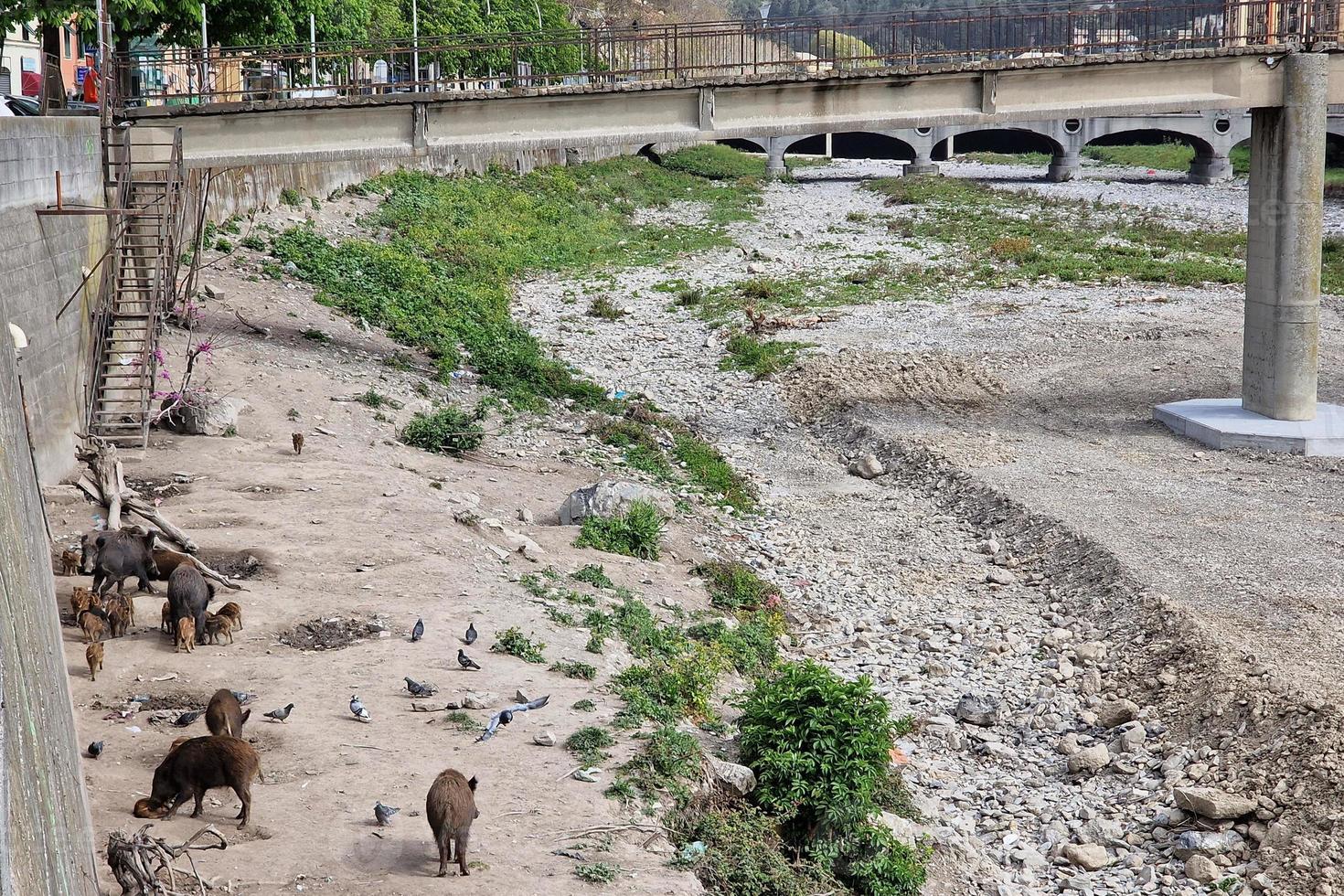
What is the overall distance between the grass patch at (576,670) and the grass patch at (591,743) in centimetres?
144

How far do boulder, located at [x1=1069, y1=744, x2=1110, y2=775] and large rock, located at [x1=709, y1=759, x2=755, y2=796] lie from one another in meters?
4.18

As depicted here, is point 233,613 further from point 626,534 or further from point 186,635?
point 626,534

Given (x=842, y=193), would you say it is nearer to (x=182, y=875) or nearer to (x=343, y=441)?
(x=343, y=441)

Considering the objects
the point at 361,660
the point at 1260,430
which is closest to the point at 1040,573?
the point at 1260,430

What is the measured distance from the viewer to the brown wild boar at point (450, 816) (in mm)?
9258

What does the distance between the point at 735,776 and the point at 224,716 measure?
4301 millimetres

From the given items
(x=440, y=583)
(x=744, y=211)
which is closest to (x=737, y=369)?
(x=440, y=583)

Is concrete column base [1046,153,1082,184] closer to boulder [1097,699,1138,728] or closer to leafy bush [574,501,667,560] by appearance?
leafy bush [574,501,667,560]

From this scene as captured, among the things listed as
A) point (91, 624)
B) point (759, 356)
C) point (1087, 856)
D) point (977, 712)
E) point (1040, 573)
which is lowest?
point (1087, 856)

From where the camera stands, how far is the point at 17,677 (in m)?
5.03

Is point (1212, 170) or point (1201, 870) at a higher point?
point (1212, 170)

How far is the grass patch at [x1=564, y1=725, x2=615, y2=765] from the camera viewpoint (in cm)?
1150

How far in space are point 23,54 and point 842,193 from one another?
40754mm

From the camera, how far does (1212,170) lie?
3162 inches
